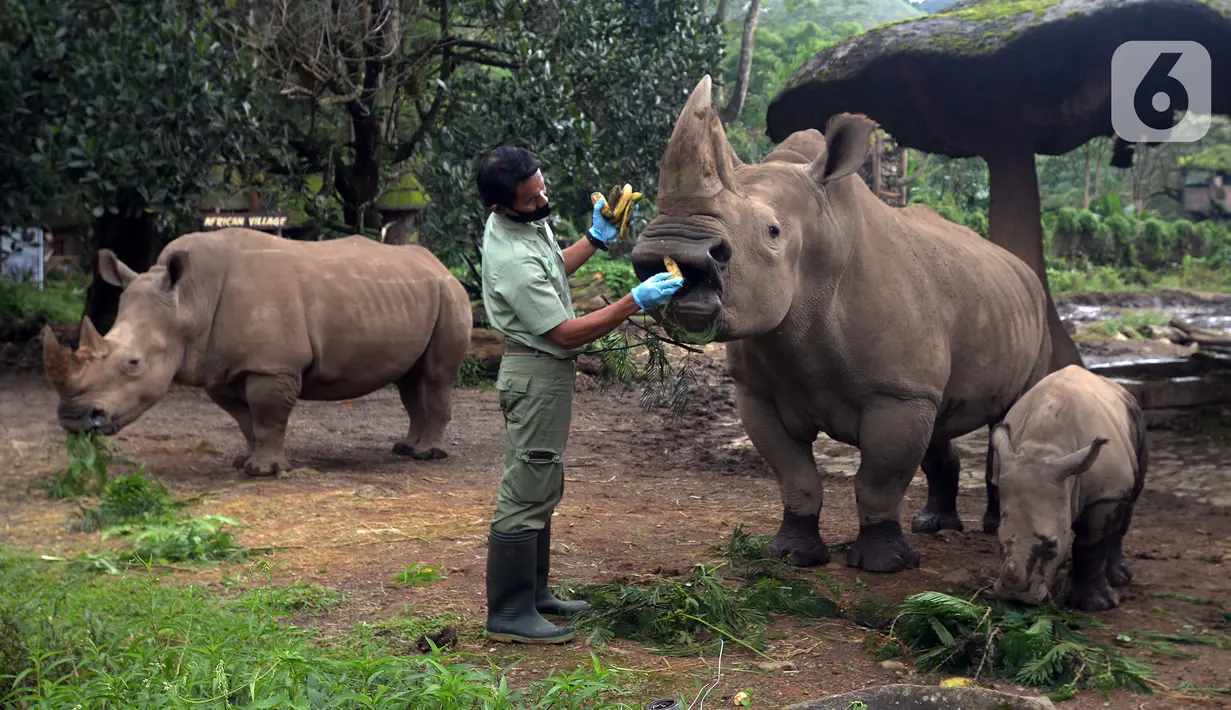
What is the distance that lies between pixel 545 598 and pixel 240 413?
445 cm

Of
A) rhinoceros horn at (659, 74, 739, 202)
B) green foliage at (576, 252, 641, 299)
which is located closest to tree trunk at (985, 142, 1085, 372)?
green foliage at (576, 252, 641, 299)

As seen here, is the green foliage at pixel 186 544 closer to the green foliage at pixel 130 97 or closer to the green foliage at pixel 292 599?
the green foliage at pixel 292 599

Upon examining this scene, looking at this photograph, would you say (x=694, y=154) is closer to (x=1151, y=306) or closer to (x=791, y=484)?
(x=791, y=484)

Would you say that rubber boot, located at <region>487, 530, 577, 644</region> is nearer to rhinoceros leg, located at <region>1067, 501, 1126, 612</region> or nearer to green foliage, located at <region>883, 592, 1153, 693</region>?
green foliage, located at <region>883, 592, 1153, 693</region>

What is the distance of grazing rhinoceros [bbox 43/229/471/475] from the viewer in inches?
316

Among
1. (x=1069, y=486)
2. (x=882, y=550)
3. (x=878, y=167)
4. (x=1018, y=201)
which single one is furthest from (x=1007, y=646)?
(x=878, y=167)

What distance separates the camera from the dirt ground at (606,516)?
4562 mm

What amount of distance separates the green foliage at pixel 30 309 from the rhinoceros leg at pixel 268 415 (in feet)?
23.6

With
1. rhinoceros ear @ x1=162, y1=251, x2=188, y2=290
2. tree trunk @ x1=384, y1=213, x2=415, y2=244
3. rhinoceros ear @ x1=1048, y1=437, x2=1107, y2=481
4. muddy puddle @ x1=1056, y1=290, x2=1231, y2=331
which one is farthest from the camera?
muddy puddle @ x1=1056, y1=290, x2=1231, y2=331

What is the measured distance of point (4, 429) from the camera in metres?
9.92

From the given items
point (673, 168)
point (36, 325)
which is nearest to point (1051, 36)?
point (673, 168)

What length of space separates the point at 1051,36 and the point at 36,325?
11635 millimetres

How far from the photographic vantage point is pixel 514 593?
4.67 metres
